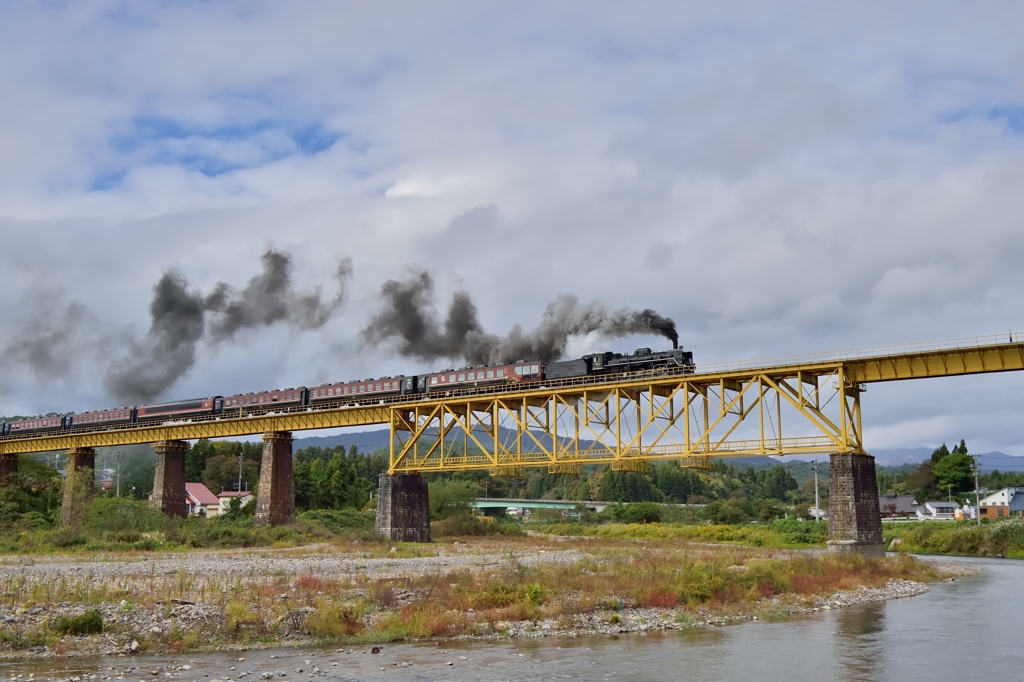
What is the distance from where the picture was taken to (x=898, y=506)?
444ft

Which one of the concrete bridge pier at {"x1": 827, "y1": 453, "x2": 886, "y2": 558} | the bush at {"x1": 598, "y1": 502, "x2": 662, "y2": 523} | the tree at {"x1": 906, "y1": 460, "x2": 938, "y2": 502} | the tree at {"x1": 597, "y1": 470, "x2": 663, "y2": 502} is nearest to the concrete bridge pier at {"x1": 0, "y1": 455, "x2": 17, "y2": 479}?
the bush at {"x1": 598, "y1": 502, "x2": 662, "y2": 523}

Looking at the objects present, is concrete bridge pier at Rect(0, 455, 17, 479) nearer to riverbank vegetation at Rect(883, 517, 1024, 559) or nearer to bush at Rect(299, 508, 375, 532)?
bush at Rect(299, 508, 375, 532)

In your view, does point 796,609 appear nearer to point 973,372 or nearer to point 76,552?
point 973,372

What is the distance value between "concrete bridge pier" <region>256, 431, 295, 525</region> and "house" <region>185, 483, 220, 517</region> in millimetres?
53643

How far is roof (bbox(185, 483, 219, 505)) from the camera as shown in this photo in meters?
134

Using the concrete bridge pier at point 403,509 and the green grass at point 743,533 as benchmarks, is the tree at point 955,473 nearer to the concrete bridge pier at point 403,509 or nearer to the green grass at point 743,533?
the green grass at point 743,533

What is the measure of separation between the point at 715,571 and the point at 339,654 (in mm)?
20053

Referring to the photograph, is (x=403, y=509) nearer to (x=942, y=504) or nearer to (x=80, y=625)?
(x=80, y=625)

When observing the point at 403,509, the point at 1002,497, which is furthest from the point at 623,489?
the point at 403,509

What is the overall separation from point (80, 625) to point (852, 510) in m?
41.8

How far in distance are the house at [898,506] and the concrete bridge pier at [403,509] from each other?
82562 mm

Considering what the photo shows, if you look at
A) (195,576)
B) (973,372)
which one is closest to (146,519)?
(195,576)

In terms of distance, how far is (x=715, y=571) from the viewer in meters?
39.9

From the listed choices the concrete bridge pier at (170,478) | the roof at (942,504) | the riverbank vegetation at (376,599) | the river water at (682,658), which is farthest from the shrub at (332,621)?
the roof at (942,504)
